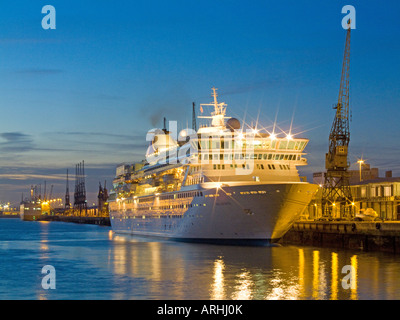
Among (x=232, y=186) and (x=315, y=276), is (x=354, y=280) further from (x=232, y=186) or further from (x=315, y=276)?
(x=232, y=186)

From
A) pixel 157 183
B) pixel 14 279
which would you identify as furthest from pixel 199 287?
pixel 157 183

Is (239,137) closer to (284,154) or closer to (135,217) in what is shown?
(284,154)

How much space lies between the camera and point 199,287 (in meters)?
33.5

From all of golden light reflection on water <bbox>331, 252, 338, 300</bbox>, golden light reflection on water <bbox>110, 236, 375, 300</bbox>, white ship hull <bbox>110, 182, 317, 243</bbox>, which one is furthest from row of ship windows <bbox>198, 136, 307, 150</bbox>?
golden light reflection on water <bbox>331, 252, 338, 300</bbox>

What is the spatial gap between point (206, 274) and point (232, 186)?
15726mm

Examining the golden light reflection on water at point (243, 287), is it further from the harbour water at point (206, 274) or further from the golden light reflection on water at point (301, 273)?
the golden light reflection on water at point (301, 273)

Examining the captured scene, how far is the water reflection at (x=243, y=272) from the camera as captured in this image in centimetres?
3150

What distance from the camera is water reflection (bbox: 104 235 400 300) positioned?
31.5 meters

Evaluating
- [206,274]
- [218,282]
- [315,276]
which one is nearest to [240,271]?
[206,274]

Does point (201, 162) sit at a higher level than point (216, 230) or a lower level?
higher

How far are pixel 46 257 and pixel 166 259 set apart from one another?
13.3 m

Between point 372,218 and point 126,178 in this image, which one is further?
point 126,178

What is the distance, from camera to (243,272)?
128 feet

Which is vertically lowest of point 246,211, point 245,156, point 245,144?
point 246,211
